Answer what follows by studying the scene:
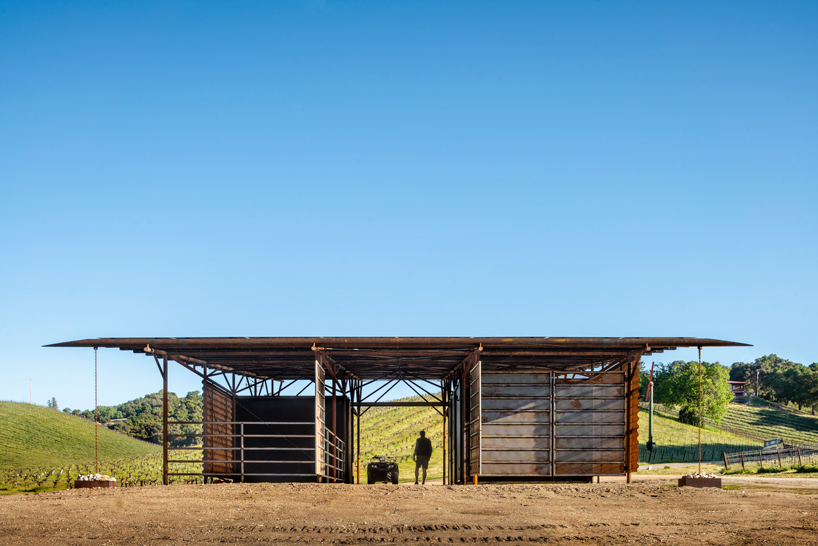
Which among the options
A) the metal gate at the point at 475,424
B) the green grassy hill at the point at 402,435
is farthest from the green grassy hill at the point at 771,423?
the metal gate at the point at 475,424

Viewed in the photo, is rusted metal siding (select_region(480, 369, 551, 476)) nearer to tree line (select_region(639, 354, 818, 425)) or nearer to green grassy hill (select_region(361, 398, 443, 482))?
green grassy hill (select_region(361, 398, 443, 482))

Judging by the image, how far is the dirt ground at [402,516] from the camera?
32.0 feet

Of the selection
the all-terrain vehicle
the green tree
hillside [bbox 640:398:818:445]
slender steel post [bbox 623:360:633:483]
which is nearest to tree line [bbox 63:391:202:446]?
the green tree

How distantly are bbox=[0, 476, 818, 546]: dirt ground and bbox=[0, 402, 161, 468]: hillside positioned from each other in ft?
139

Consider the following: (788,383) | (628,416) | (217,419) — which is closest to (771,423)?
(788,383)

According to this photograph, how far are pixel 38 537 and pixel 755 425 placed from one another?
97.1 m

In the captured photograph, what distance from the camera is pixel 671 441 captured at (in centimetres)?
6162

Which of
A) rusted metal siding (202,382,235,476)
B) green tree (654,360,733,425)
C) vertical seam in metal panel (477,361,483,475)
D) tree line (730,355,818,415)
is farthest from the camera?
tree line (730,355,818,415)

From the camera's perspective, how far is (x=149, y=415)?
288 feet

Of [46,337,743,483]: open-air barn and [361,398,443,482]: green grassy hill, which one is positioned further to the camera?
[361,398,443,482]: green grassy hill

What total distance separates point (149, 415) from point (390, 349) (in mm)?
77167

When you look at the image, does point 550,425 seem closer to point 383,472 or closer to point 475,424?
point 475,424

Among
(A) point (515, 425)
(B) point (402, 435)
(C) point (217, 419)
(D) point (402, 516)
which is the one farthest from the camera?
(B) point (402, 435)

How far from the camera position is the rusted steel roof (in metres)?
17.0
